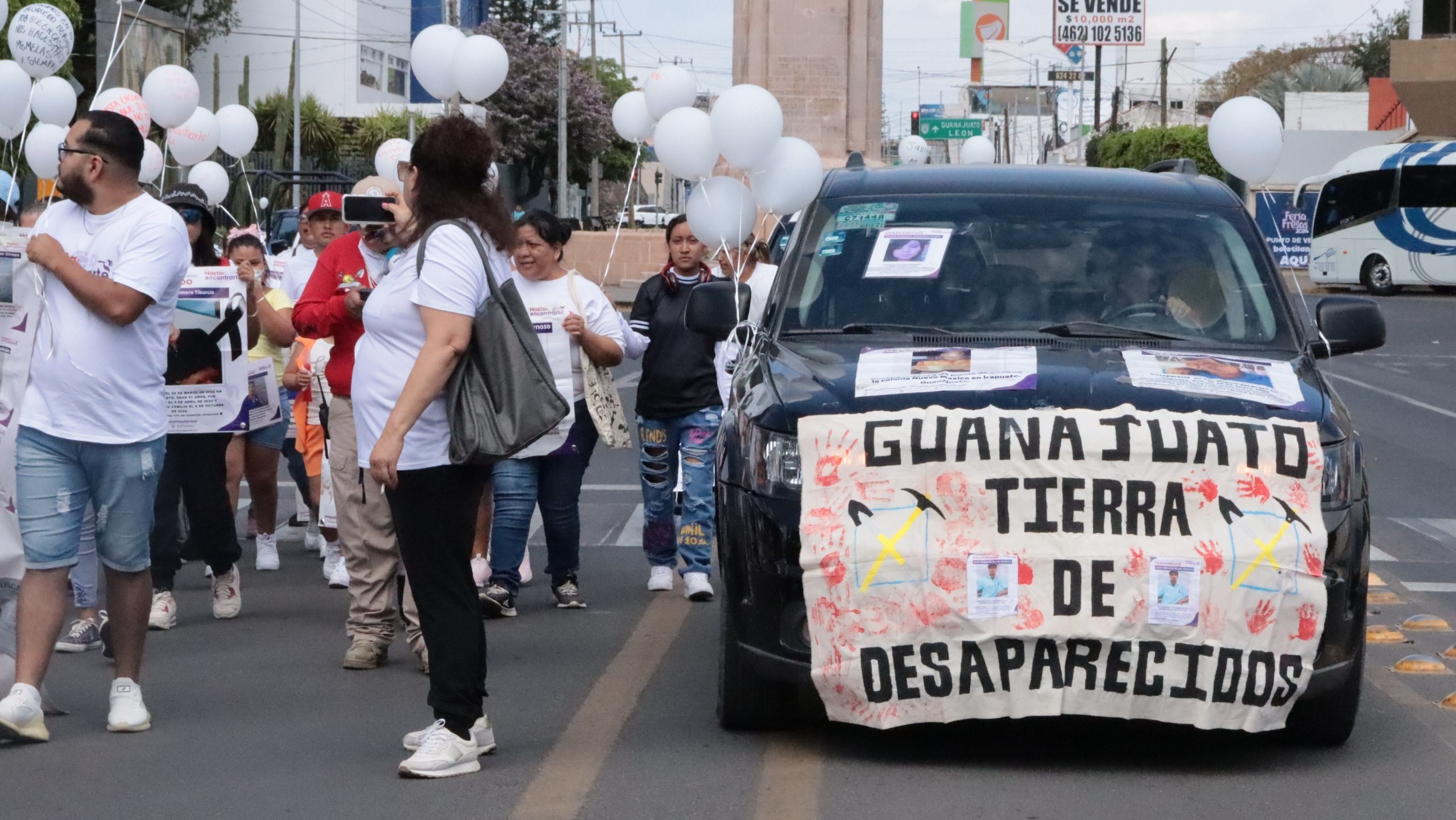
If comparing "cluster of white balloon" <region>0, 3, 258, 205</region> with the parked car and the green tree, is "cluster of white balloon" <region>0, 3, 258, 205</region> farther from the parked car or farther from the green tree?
the green tree

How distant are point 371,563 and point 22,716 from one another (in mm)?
1652

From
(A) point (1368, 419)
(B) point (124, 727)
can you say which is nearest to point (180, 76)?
(B) point (124, 727)

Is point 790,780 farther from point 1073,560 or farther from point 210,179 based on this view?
point 210,179

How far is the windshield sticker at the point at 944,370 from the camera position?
527 centimetres

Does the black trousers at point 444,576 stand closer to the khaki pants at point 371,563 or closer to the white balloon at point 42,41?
the khaki pants at point 371,563

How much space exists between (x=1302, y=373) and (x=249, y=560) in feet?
18.8

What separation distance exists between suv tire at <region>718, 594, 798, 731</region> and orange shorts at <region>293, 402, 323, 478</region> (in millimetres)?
4423

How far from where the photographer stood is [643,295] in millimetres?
8828

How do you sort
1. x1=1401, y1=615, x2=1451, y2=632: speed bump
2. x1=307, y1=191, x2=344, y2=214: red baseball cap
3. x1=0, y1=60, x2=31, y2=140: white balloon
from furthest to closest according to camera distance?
x1=0, y1=60, x2=31, y2=140: white balloon
x1=307, y1=191, x2=344, y2=214: red baseball cap
x1=1401, y1=615, x2=1451, y2=632: speed bump

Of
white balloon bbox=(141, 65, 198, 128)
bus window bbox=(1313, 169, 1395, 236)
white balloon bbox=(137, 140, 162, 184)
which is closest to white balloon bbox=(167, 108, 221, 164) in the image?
white balloon bbox=(137, 140, 162, 184)

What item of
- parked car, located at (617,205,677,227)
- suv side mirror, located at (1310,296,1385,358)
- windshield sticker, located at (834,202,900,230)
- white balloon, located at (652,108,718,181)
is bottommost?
suv side mirror, located at (1310,296,1385,358)

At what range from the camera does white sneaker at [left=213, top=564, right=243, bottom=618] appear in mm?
7949

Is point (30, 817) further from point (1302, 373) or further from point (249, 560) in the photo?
point (249, 560)

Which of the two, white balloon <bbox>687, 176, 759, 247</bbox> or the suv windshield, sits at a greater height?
white balloon <bbox>687, 176, 759, 247</bbox>
